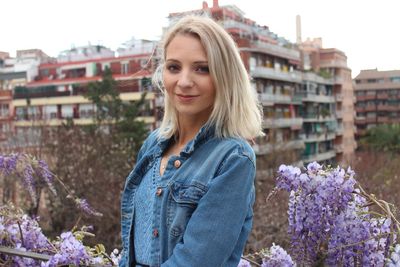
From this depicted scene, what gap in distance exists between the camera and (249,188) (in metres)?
1.42

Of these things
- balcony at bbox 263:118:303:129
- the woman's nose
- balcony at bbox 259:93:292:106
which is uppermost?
balcony at bbox 259:93:292:106

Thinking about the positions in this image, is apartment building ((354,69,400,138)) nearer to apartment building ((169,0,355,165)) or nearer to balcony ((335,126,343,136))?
apartment building ((169,0,355,165))

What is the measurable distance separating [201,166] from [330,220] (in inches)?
22.8

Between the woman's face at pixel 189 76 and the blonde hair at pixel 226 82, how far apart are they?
21 mm

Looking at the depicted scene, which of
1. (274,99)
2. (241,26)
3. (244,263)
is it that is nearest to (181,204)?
(244,263)

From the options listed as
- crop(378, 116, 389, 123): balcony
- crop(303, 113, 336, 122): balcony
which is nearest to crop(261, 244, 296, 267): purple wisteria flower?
crop(303, 113, 336, 122): balcony

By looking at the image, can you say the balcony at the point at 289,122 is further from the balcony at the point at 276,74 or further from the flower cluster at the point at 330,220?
the flower cluster at the point at 330,220

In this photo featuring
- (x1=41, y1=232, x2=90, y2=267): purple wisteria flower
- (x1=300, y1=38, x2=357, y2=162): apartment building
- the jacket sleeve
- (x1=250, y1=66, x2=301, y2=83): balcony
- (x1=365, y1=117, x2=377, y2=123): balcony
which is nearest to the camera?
the jacket sleeve

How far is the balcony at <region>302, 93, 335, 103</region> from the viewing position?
1489 inches

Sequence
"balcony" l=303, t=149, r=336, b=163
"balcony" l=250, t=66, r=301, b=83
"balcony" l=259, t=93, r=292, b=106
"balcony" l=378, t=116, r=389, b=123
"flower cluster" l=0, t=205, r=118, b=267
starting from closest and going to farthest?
1. "flower cluster" l=0, t=205, r=118, b=267
2. "balcony" l=250, t=66, r=301, b=83
3. "balcony" l=259, t=93, r=292, b=106
4. "balcony" l=303, t=149, r=336, b=163
5. "balcony" l=378, t=116, r=389, b=123

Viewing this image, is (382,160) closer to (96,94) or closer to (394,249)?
(96,94)

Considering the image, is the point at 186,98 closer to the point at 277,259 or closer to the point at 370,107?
the point at 277,259

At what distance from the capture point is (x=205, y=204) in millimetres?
1398

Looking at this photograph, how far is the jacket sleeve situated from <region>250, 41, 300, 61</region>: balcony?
2953cm
